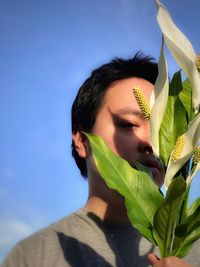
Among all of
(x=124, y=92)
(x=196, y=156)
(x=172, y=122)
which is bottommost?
(x=196, y=156)

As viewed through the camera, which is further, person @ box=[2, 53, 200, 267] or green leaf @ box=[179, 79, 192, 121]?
person @ box=[2, 53, 200, 267]

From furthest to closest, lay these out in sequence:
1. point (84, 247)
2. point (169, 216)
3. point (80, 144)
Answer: point (80, 144), point (84, 247), point (169, 216)

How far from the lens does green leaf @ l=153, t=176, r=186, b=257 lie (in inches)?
37.5

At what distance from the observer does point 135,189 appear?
3.54 ft

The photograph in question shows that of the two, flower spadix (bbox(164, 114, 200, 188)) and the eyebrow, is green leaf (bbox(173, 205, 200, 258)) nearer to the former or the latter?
flower spadix (bbox(164, 114, 200, 188))

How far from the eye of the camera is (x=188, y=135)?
3.47ft

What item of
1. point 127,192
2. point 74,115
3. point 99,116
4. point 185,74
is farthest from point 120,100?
point 127,192

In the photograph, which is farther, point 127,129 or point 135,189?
point 127,129

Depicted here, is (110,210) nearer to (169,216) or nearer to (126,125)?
(126,125)

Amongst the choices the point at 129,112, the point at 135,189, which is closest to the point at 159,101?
the point at 135,189

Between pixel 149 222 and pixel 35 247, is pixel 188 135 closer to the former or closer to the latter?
pixel 149 222

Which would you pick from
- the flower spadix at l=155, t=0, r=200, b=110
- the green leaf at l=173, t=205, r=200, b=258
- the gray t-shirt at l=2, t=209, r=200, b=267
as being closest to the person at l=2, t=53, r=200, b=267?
the gray t-shirt at l=2, t=209, r=200, b=267

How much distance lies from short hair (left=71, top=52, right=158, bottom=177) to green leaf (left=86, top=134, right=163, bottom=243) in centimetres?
75

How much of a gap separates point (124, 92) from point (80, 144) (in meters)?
0.36
